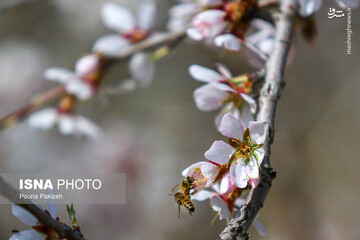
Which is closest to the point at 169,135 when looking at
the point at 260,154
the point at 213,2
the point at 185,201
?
the point at 213,2

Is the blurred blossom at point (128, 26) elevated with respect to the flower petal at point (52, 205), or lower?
elevated

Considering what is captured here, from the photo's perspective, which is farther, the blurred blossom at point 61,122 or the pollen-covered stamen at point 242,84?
the blurred blossom at point 61,122

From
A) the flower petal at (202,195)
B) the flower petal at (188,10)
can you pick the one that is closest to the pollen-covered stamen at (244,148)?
the flower petal at (202,195)

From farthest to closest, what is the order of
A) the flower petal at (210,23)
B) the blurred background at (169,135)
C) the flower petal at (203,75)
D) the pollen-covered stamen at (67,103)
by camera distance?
the blurred background at (169,135) < the pollen-covered stamen at (67,103) < the flower petal at (210,23) < the flower petal at (203,75)

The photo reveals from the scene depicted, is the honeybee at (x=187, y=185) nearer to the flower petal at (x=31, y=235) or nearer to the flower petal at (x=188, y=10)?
the flower petal at (x=31, y=235)

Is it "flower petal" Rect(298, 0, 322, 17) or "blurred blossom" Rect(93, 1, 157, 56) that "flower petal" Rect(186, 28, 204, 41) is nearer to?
"flower petal" Rect(298, 0, 322, 17)

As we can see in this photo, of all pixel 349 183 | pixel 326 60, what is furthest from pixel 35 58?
pixel 349 183

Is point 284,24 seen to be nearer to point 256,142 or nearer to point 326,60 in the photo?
point 256,142
